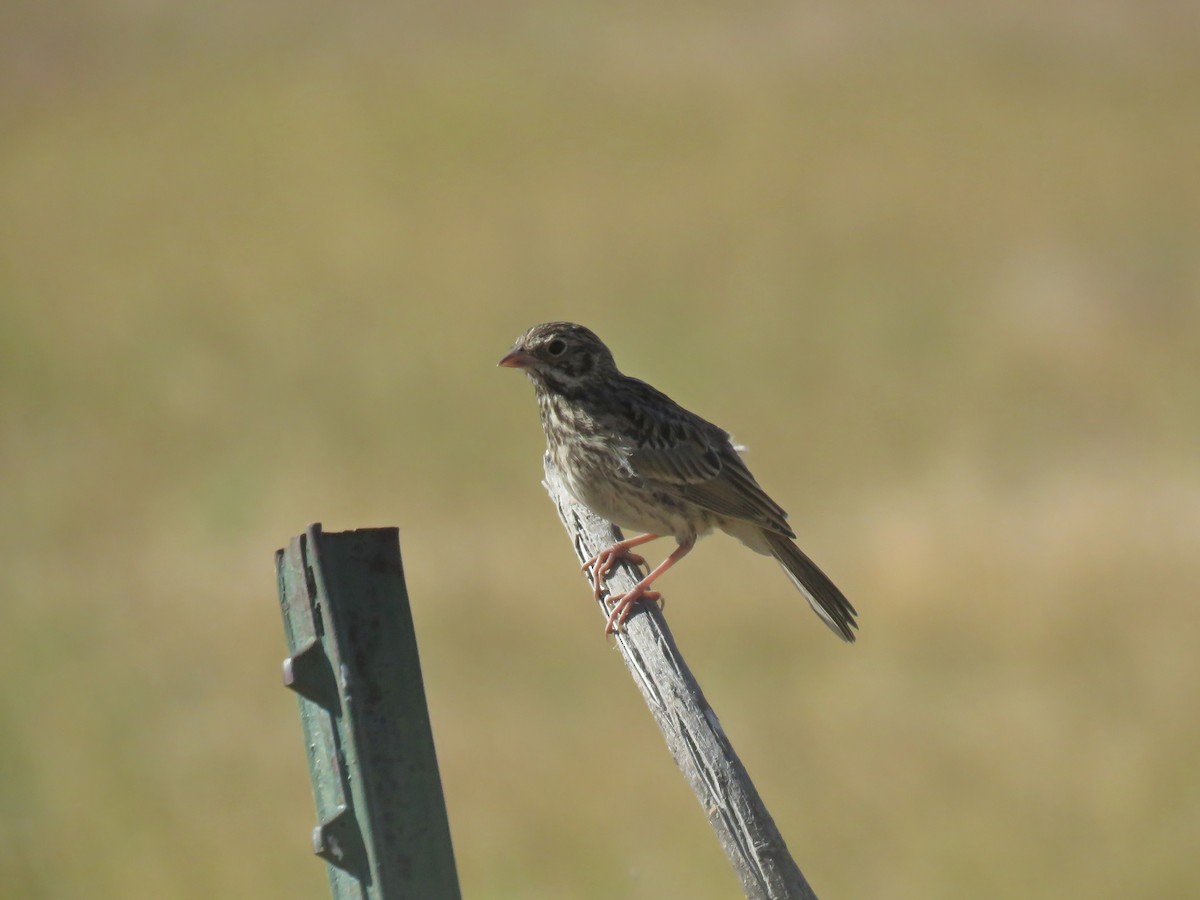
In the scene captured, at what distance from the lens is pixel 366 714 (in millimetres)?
3586

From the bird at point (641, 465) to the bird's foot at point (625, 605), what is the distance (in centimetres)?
107

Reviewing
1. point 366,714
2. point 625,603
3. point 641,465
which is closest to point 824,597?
point 641,465

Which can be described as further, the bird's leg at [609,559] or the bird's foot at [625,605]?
the bird's leg at [609,559]

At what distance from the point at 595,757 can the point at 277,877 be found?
2.99 meters

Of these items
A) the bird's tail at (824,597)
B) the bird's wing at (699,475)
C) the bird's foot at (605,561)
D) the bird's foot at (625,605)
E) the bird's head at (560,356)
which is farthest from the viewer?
the bird's head at (560,356)

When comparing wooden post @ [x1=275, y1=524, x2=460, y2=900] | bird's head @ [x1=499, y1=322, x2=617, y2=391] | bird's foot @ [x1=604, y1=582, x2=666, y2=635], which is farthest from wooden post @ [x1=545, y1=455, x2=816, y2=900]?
bird's head @ [x1=499, y1=322, x2=617, y2=391]

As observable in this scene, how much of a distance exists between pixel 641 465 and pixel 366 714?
3.48m

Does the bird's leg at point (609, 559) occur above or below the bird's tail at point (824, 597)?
above

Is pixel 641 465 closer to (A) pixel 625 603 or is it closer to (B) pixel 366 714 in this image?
(A) pixel 625 603

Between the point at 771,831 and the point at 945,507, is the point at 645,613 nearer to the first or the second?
the point at 771,831

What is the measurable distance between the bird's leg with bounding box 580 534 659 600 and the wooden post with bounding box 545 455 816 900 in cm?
126

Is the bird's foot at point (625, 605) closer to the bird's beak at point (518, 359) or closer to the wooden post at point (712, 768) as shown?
the wooden post at point (712, 768)

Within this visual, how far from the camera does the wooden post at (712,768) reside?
3.79 metres

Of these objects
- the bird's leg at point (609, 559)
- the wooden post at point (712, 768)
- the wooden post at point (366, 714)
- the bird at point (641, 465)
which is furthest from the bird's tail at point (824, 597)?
the wooden post at point (366, 714)
